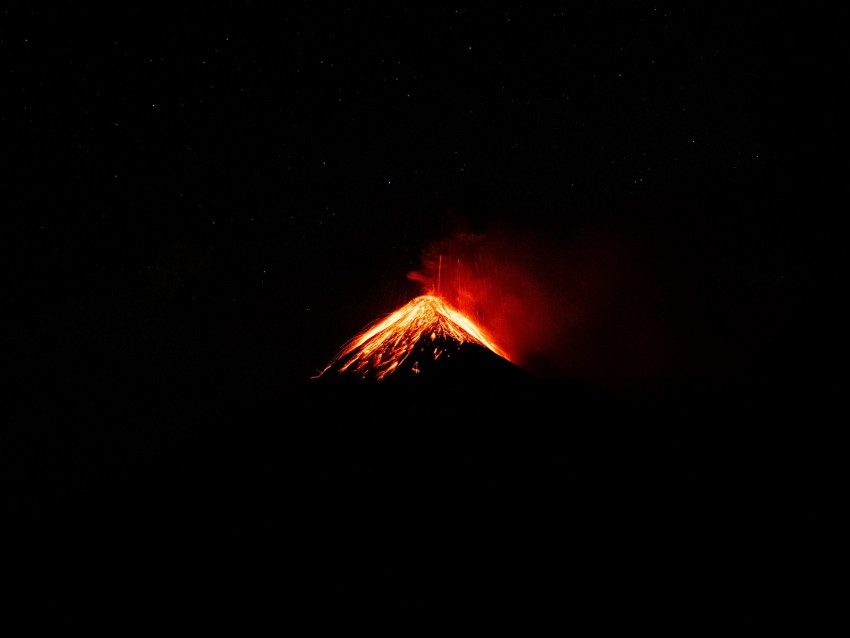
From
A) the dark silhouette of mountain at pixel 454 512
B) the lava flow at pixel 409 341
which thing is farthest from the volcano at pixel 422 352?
the dark silhouette of mountain at pixel 454 512

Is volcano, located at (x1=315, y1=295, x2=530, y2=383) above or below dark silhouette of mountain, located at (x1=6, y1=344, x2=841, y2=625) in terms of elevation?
above

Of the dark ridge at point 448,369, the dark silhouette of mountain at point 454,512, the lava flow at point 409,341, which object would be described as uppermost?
the lava flow at point 409,341

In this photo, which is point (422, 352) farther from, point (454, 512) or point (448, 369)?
point (454, 512)

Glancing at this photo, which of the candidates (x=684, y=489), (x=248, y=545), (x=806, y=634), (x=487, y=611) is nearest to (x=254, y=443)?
(x=248, y=545)

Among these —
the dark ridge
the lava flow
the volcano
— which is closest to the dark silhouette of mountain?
the dark ridge

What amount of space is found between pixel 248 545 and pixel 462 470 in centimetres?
433

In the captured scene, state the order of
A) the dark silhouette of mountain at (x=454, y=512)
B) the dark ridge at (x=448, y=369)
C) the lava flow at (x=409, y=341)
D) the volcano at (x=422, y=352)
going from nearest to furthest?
the dark silhouette of mountain at (x=454, y=512) < the dark ridge at (x=448, y=369) < the volcano at (x=422, y=352) < the lava flow at (x=409, y=341)

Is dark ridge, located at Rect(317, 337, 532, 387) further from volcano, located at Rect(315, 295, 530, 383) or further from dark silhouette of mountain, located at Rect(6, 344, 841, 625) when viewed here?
dark silhouette of mountain, located at Rect(6, 344, 841, 625)

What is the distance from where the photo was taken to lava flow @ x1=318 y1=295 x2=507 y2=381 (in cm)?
1761

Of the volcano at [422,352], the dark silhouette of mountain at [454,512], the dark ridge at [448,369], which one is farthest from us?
the volcano at [422,352]

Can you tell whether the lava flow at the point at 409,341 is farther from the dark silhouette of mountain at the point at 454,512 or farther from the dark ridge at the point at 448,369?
the dark silhouette of mountain at the point at 454,512

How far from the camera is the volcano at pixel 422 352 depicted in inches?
631

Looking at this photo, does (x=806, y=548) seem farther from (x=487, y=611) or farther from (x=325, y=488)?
(x=325, y=488)

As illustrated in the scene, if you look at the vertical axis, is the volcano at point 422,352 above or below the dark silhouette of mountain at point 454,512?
above
